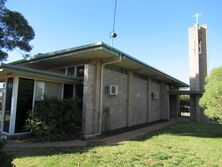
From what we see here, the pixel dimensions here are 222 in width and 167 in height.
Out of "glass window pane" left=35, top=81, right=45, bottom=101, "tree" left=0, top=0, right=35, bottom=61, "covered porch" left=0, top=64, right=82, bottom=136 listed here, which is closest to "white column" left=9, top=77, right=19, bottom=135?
"covered porch" left=0, top=64, right=82, bottom=136

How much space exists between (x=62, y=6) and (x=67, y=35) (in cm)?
287

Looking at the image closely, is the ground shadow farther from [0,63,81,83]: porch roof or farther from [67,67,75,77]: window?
[67,67,75,77]: window

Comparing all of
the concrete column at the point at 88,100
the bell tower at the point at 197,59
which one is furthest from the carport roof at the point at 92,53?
the bell tower at the point at 197,59

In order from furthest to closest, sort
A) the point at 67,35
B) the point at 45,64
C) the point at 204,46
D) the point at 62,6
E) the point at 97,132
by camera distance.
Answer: the point at 204,46, the point at 67,35, the point at 45,64, the point at 62,6, the point at 97,132

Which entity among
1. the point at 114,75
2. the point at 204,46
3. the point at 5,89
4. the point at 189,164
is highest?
the point at 204,46

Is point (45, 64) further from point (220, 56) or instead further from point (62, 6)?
point (220, 56)

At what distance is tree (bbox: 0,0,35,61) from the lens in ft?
45.9

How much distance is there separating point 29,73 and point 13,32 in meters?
7.53

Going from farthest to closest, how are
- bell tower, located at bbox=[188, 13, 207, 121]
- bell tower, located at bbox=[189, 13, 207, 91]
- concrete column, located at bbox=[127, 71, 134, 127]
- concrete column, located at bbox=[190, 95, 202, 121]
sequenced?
bell tower, located at bbox=[189, 13, 207, 91] < bell tower, located at bbox=[188, 13, 207, 121] < concrete column, located at bbox=[190, 95, 202, 121] < concrete column, located at bbox=[127, 71, 134, 127]

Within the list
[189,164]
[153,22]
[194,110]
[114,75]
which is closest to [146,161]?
[189,164]

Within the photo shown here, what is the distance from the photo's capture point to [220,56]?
18.9m

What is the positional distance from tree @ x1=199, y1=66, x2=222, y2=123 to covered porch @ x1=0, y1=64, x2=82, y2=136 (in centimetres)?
647

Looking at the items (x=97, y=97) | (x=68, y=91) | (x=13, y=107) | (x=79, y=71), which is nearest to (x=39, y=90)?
(x=13, y=107)

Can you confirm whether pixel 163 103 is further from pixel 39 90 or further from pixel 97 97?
pixel 39 90
